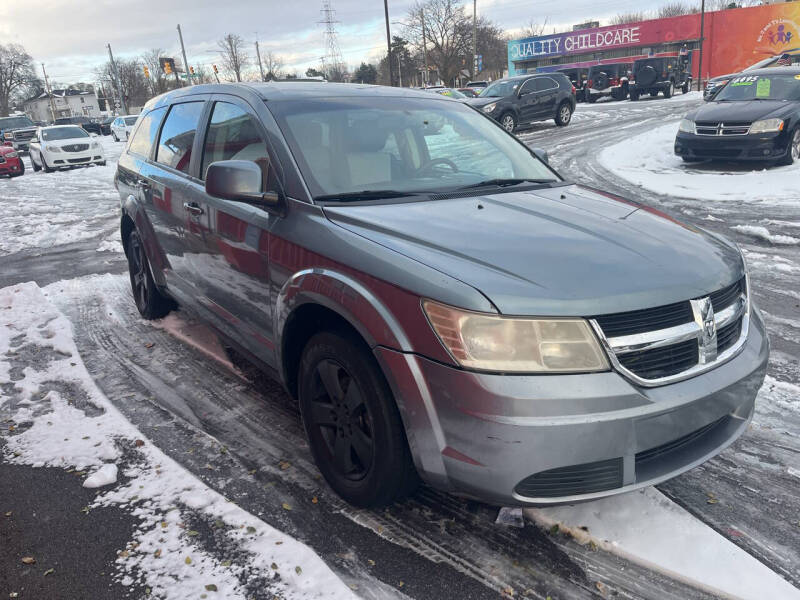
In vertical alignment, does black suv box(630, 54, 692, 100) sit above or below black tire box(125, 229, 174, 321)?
above

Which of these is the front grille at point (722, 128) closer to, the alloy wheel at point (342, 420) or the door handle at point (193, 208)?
the door handle at point (193, 208)

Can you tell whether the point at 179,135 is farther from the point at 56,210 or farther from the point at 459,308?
the point at 56,210

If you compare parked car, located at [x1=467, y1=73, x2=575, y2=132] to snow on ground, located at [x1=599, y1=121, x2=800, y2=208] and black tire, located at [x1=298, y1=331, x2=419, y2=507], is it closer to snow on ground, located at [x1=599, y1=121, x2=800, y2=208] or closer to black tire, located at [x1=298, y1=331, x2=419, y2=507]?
snow on ground, located at [x1=599, y1=121, x2=800, y2=208]

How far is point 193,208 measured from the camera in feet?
12.5

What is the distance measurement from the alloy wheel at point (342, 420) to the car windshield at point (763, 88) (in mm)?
11641

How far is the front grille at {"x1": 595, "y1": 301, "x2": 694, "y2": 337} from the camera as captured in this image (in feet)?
6.95

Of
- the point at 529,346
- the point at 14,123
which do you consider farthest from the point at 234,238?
the point at 14,123

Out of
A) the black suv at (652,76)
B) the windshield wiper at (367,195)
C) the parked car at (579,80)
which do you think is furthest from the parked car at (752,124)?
the parked car at (579,80)

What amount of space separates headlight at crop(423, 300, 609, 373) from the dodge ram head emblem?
1.48 feet

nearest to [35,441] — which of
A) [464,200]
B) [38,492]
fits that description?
[38,492]

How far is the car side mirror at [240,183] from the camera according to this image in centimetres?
289

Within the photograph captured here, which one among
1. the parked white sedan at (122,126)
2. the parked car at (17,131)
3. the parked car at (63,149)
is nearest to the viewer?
the parked car at (63,149)

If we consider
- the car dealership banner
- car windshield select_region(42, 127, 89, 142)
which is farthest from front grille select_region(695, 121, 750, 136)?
the car dealership banner

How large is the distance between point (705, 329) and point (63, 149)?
22.7 meters
